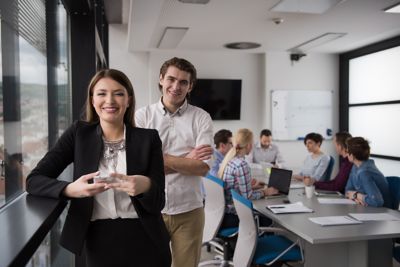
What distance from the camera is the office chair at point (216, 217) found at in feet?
11.0

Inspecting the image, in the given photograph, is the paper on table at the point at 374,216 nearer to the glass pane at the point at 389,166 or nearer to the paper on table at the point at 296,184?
the paper on table at the point at 296,184

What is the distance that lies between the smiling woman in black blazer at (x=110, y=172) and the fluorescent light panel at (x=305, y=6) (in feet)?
9.85

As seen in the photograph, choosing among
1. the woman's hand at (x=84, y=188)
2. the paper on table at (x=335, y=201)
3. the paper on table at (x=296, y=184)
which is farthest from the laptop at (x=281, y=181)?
the woman's hand at (x=84, y=188)

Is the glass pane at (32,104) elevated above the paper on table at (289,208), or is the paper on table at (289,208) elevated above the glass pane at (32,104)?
the glass pane at (32,104)

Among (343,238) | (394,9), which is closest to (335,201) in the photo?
(343,238)

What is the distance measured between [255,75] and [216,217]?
4342 millimetres

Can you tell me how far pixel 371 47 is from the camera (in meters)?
6.36

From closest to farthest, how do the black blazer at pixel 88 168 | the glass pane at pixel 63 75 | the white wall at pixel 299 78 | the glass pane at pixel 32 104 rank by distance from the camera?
the black blazer at pixel 88 168, the glass pane at pixel 32 104, the glass pane at pixel 63 75, the white wall at pixel 299 78

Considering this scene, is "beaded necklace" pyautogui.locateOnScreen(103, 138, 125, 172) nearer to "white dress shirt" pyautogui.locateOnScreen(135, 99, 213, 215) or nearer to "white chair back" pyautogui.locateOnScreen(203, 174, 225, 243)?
"white dress shirt" pyautogui.locateOnScreen(135, 99, 213, 215)

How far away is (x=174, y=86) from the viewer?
6.60 feet

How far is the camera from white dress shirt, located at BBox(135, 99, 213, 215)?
2.00 m

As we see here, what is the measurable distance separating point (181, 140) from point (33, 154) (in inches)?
33.9

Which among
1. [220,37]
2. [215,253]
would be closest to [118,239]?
[215,253]

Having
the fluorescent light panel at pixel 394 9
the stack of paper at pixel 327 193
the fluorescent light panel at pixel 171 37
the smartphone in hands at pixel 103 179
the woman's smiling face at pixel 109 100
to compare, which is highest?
the fluorescent light panel at pixel 394 9
